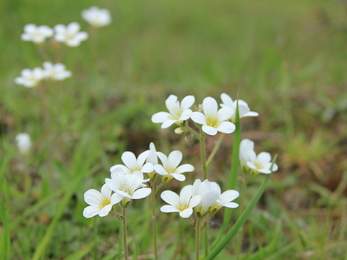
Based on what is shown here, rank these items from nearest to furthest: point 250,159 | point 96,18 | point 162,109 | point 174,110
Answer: point 174,110
point 250,159
point 96,18
point 162,109

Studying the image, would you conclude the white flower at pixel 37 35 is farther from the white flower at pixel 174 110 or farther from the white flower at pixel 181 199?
the white flower at pixel 181 199

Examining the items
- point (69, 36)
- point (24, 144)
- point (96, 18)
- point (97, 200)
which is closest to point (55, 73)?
point (69, 36)

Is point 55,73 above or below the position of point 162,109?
above

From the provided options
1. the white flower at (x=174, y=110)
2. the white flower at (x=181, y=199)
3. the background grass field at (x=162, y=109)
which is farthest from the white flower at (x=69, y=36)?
the white flower at (x=181, y=199)

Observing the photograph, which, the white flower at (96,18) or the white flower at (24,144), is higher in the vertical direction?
the white flower at (96,18)

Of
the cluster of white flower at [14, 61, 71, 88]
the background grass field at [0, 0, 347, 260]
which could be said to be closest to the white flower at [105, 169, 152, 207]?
the background grass field at [0, 0, 347, 260]

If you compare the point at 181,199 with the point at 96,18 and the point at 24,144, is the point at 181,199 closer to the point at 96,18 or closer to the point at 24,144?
the point at 24,144

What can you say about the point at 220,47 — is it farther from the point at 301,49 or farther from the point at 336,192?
the point at 336,192

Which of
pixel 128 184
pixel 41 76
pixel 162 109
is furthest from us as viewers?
pixel 162 109

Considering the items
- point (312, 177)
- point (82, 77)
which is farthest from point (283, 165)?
point (82, 77)
